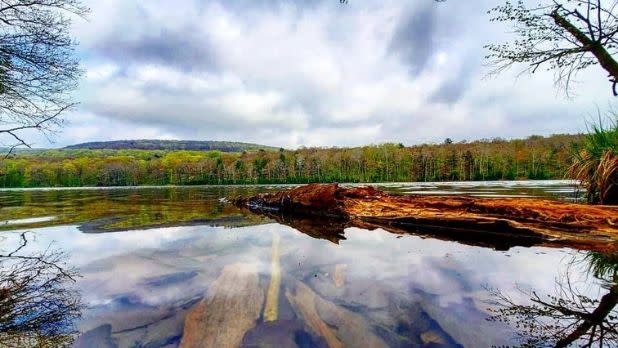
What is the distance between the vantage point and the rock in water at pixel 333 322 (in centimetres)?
219

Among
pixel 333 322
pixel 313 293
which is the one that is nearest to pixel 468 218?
pixel 313 293

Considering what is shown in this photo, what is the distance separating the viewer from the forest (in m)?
102

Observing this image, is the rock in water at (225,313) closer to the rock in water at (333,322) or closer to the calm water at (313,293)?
the calm water at (313,293)

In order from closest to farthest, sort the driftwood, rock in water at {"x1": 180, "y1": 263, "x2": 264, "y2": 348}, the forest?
rock in water at {"x1": 180, "y1": 263, "x2": 264, "y2": 348} < the driftwood < the forest

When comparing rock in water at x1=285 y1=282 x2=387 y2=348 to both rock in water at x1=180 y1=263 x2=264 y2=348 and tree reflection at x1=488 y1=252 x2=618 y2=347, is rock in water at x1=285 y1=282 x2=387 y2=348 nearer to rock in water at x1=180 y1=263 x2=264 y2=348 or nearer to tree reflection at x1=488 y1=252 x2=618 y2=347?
rock in water at x1=180 y1=263 x2=264 y2=348

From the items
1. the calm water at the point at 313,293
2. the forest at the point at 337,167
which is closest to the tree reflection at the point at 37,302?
the calm water at the point at 313,293

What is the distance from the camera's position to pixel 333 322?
2504 mm

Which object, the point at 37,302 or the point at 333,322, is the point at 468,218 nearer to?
the point at 333,322

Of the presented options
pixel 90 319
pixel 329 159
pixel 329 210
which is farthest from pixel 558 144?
pixel 90 319

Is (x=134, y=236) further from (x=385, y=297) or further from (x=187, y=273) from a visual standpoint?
(x=385, y=297)

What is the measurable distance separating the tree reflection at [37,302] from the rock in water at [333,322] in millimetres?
1632

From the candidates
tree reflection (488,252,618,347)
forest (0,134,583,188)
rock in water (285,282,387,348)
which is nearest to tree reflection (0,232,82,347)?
rock in water (285,282,387,348)

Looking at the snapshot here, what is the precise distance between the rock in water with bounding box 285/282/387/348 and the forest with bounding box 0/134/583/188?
107 m

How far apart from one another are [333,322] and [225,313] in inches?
34.0
